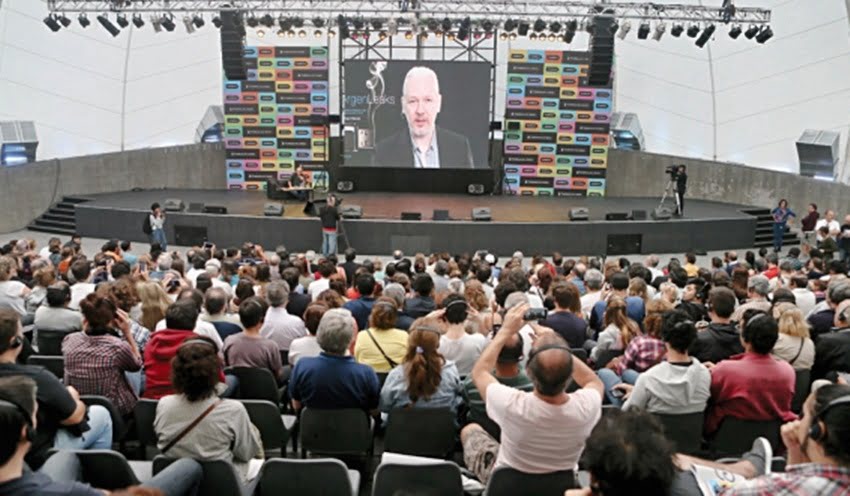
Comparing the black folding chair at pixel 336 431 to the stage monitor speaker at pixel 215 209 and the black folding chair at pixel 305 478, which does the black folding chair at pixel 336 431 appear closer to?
the black folding chair at pixel 305 478

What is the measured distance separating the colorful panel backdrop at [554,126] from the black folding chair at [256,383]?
49.4 feet

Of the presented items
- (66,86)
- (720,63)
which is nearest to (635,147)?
(720,63)

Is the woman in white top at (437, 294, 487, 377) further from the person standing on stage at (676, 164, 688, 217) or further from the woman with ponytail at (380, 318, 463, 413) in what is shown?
the person standing on stage at (676, 164, 688, 217)

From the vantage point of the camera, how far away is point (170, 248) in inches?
547

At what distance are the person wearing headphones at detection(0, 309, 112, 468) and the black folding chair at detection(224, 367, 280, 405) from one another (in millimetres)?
997

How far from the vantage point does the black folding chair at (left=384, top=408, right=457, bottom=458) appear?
384 cm

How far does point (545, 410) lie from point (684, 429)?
1.38m

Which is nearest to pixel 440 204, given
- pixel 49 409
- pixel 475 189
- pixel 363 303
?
pixel 475 189

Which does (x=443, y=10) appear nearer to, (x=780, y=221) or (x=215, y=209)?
(x=215, y=209)

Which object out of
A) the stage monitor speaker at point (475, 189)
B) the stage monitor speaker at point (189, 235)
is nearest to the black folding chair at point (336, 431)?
the stage monitor speaker at point (189, 235)

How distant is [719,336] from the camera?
470 centimetres

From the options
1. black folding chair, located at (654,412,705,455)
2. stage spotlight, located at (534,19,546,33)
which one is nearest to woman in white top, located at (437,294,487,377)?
black folding chair, located at (654,412,705,455)

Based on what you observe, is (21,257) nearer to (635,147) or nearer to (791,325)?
(791,325)

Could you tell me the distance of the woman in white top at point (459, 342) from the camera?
463cm
